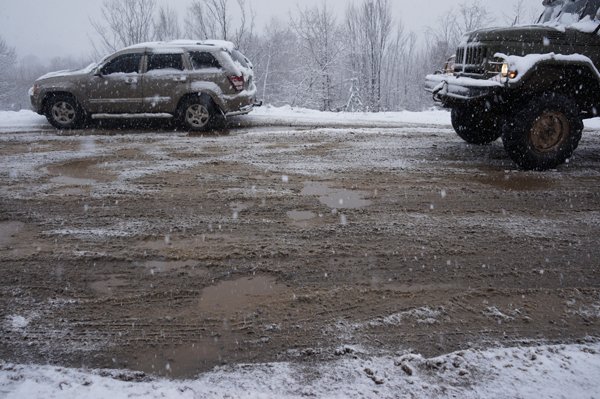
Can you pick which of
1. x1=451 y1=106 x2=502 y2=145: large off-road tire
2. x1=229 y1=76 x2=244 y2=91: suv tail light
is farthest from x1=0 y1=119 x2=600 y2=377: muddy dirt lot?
x1=229 y1=76 x2=244 y2=91: suv tail light

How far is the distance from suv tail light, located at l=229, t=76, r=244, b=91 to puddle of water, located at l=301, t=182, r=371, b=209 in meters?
4.78

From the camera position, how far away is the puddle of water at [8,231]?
3.91m

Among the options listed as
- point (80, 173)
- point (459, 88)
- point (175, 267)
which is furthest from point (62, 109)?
point (459, 88)

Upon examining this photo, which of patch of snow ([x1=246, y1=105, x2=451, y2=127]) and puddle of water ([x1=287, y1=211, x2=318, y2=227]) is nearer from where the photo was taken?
puddle of water ([x1=287, y1=211, x2=318, y2=227])

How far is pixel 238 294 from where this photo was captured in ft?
10.2

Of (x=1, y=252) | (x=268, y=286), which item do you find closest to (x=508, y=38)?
(x=268, y=286)

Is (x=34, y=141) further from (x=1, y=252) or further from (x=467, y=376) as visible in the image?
(x=467, y=376)

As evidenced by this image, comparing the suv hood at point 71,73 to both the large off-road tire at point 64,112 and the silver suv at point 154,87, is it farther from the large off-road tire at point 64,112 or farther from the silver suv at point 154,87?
the large off-road tire at point 64,112

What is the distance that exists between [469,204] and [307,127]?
563 cm

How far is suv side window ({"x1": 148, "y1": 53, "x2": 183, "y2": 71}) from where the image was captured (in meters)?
9.65

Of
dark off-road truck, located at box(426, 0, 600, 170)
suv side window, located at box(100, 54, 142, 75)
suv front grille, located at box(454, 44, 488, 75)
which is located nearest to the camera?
dark off-road truck, located at box(426, 0, 600, 170)

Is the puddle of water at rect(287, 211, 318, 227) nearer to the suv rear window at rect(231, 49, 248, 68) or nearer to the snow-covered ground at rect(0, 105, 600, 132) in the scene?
the snow-covered ground at rect(0, 105, 600, 132)

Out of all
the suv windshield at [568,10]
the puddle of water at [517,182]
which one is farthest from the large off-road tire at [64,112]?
the suv windshield at [568,10]

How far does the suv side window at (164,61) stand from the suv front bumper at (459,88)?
18.1 feet
